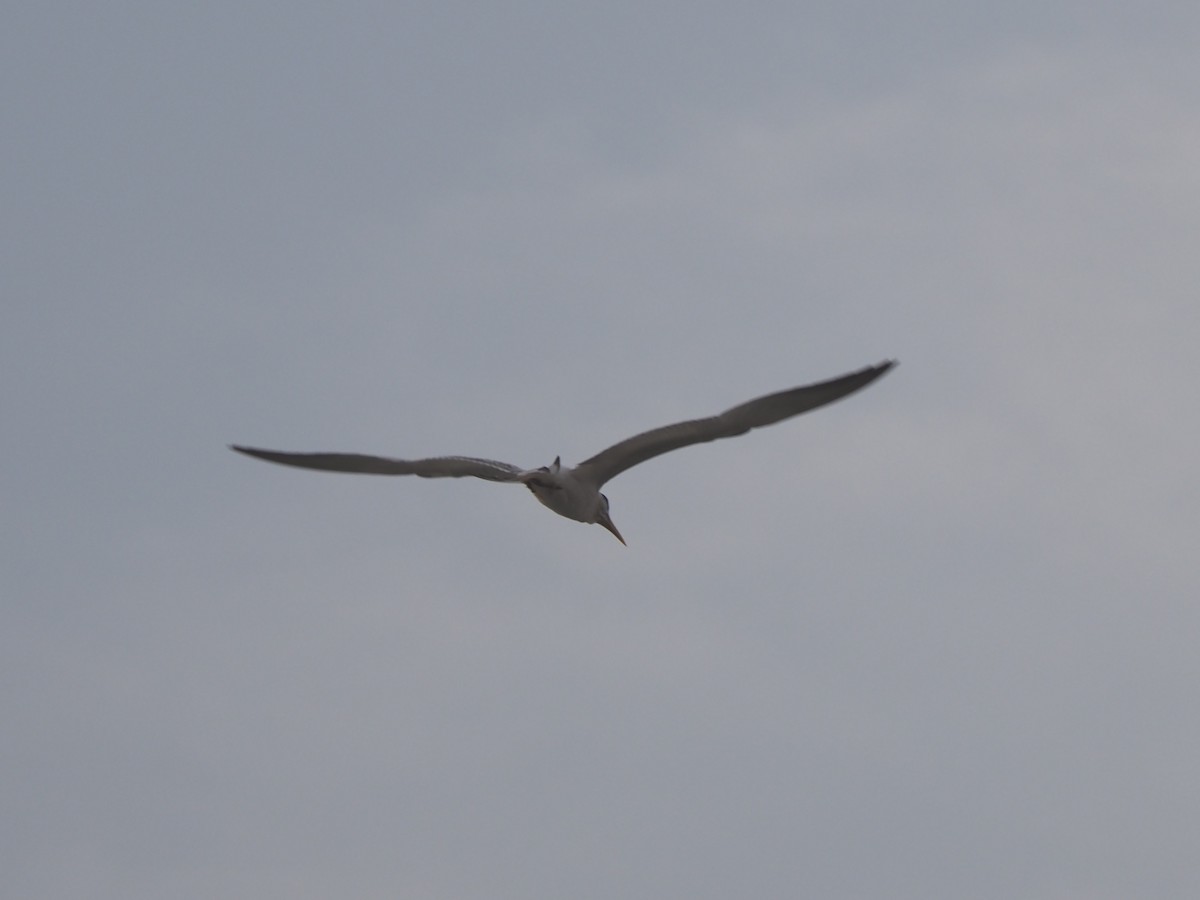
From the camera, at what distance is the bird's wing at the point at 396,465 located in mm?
24031

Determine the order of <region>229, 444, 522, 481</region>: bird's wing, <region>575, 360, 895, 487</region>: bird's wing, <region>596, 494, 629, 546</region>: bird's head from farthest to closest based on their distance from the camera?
1. <region>596, 494, 629, 546</region>: bird's head
2. <region>229, 444, 522, 481</region>: bird's wing
3. <region>575, 360, 895, 487</region>: bird's wing

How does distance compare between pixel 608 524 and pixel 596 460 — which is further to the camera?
pixel 608 524

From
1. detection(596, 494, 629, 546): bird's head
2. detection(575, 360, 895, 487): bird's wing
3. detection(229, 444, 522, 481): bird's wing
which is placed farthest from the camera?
detection(596, 494, 629, 546): bird's head

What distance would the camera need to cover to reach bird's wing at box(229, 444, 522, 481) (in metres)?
24.0

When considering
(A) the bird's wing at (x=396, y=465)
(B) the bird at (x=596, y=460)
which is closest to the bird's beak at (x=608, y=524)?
(B) the bird at (x=596, y=460)

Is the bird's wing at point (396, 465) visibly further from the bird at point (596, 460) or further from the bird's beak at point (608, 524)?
the bird's beak at point (608, 524)

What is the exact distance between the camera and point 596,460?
25.5 m

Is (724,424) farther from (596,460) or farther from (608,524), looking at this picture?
(608,524)

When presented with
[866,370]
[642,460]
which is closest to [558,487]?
[642,460]

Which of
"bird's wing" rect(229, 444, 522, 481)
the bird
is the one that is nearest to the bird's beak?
the bird

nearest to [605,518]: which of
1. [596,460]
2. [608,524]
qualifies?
[608,524]

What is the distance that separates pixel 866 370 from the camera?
20.9 meters

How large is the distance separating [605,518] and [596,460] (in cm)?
221

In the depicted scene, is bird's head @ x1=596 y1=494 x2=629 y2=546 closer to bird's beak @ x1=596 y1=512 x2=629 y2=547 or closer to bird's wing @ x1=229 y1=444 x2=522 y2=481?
bird's beak @ x1=596 y1=512 x2=629 y2=547
